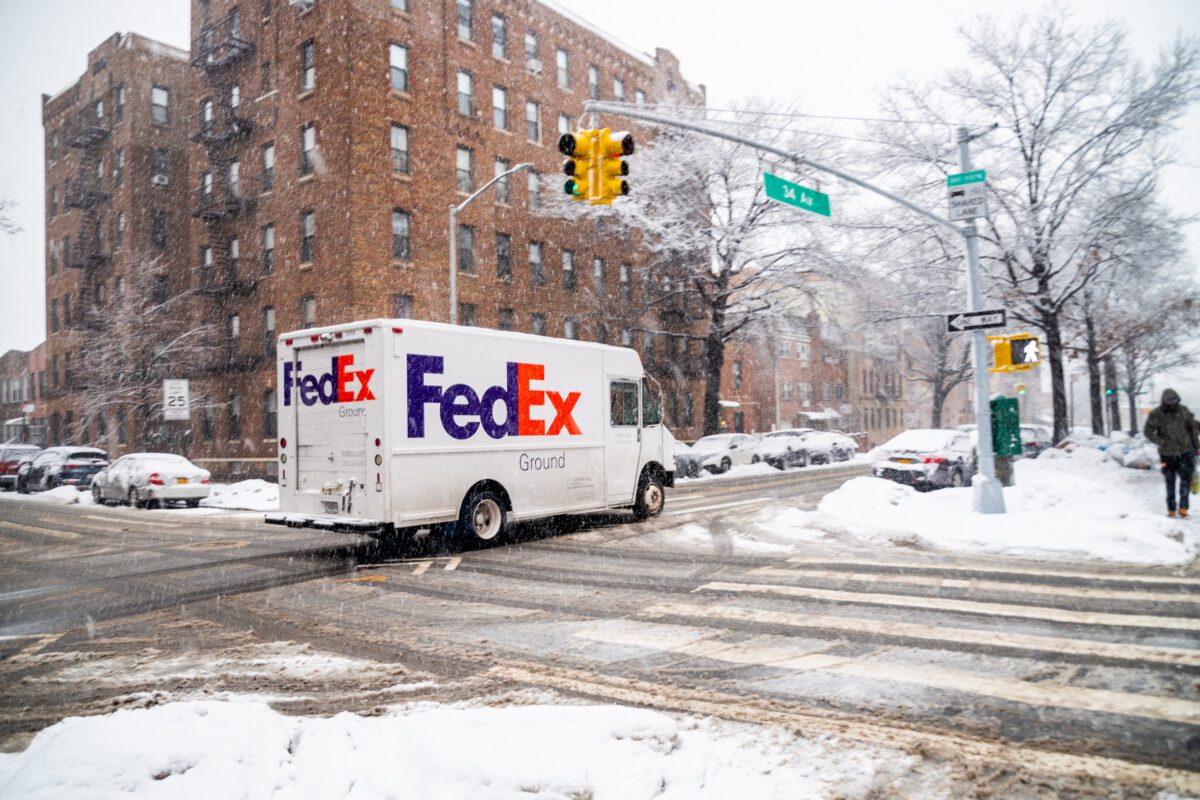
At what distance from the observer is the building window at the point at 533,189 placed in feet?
114

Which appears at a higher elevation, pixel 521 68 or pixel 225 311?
pixel 521 68

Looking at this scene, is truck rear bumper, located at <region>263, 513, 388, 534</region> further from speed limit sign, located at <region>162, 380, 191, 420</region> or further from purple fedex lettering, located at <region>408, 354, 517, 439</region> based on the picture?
speed limit sign, located at <region>162, 380, 191, 420</region>

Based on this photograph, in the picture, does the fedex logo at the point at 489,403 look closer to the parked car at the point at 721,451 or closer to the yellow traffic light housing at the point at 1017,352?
the yellow traffic light housing at the point at 1017,352

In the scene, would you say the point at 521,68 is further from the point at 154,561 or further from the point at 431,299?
the point at 154,561

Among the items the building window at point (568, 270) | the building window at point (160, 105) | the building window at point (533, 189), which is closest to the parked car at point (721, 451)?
the building window at point (568, 270)

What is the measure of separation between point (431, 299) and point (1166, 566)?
24860 mm

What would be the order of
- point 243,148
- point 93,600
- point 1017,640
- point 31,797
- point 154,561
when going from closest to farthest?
point 31,797
point 1017,640
point 93,600
point 154,561
point 243,148

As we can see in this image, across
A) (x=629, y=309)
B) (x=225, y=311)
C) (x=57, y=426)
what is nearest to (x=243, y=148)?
(x=225, y=311)

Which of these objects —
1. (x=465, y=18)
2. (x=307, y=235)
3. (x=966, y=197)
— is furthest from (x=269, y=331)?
(x=966, y=197)

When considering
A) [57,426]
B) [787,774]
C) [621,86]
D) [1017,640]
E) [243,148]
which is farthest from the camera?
[57,426]

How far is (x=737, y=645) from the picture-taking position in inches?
231

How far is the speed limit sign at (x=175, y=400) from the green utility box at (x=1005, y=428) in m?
21.4

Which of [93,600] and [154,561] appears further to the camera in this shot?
[154,561]

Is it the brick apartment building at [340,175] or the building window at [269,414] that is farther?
the building window at [269,414]
